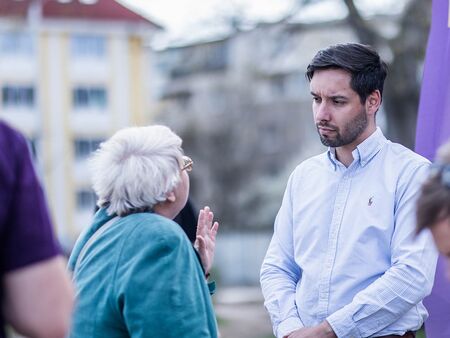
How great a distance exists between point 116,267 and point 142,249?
12 centimetres

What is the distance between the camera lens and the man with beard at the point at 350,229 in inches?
136

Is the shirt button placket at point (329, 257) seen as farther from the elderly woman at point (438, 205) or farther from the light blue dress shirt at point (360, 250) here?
the elderly woman at point (438, 205)

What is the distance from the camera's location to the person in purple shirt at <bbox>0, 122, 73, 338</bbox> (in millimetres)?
2191

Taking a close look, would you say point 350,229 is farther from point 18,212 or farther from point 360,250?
point 18,212

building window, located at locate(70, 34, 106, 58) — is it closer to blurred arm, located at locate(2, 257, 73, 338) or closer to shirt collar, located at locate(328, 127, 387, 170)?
shirt collar, located at locate(328, 127, 387, 170)

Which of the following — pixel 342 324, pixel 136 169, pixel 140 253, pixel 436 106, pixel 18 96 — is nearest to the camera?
pixel 140 253

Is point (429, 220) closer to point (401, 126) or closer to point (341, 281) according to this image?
point (341, 281)

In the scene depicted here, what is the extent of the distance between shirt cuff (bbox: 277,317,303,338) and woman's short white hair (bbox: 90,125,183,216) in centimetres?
79

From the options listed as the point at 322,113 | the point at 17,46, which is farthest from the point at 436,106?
the point at 17,46

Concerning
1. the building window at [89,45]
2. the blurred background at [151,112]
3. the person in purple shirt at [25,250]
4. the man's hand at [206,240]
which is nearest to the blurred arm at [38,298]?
the person in purple shirt at [25,250]

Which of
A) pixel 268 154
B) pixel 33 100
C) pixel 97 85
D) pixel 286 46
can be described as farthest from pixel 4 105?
pixel 286 46

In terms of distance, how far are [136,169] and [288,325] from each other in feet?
3.05

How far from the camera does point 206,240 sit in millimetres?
3691

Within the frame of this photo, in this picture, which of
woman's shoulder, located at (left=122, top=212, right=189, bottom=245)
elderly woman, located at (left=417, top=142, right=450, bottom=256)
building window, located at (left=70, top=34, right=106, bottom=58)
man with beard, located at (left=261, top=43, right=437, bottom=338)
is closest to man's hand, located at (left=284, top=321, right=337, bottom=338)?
man with beard, located at (left=261, top=43, right=437, bottom=338)
